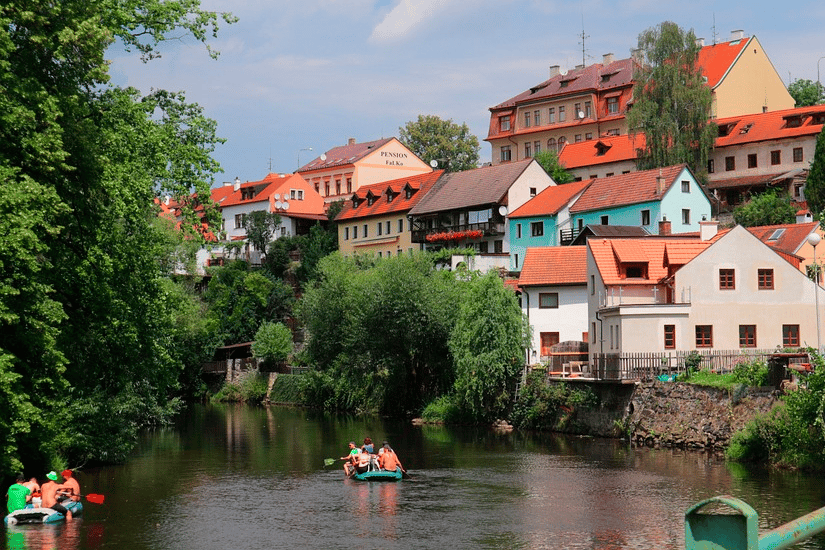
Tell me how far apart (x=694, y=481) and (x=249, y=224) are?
8013 cm

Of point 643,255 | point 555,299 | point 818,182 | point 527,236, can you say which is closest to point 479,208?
point 527,236

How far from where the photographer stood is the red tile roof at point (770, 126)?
8488 cm

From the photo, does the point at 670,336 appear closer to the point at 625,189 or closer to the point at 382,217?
the point at 625,189

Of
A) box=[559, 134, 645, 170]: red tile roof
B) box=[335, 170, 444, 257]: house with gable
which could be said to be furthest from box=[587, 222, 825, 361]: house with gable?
box=[335, 170, 444, 257]: house with gable

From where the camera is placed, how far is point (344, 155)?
122438 mm

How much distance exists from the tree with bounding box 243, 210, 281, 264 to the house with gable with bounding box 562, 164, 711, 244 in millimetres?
37641

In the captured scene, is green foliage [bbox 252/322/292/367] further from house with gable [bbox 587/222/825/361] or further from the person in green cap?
the person in green cap

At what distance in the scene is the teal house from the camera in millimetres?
76125

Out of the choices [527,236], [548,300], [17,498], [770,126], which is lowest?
[17,498]

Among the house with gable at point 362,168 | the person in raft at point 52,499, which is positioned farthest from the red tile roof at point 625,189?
the person in raft at point 52,499

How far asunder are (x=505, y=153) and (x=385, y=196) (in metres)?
17.1

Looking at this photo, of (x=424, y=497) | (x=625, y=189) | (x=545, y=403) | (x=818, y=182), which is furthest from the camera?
(x=625, y=189)

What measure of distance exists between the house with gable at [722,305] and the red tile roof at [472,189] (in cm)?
3801

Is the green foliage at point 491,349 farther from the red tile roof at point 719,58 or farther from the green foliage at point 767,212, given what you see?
the red tile roof at point 719,58
